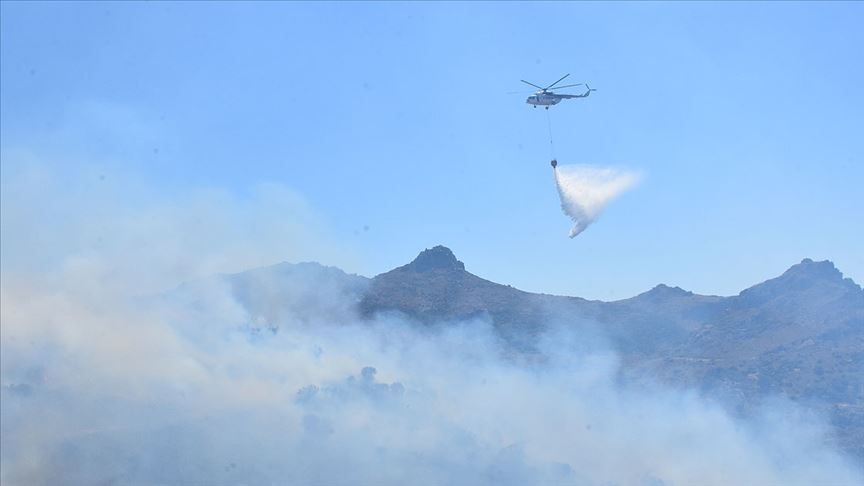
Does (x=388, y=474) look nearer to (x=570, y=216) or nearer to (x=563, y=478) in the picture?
(x=563, y=478)

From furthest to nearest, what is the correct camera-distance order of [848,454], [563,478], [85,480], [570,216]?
[848,454]
[563,478]
[85,480]
[570,216]

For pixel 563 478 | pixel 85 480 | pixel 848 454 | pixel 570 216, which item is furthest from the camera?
pixel 848 454

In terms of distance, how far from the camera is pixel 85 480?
17088 cm

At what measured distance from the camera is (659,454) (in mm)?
198500

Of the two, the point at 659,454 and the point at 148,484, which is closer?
the point at 148,484

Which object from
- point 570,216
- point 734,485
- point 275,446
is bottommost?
point 734,485

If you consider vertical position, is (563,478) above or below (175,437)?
below

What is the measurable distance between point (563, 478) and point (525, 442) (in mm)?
16927

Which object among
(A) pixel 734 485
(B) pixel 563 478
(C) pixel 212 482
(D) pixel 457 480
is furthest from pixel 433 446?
(A) pixel 734 485

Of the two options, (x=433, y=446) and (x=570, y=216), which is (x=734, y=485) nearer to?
(x=433, y=446)

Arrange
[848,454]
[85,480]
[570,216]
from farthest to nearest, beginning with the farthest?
[848,454], [85,480], [570,216]

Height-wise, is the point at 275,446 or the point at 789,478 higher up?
the point at 275,446

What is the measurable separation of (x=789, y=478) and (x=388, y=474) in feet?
256

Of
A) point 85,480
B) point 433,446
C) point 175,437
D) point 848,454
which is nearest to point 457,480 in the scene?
point 433,446
